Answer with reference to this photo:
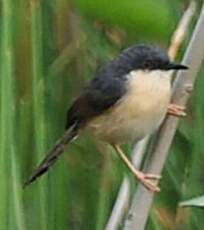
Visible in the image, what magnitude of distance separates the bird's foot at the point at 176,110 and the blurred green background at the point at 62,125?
11 centimetres

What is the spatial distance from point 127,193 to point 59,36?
0.32 meters

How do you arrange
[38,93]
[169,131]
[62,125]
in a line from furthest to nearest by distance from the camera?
[62,125], [38,93], [169,131]

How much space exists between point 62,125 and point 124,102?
0.47 ft

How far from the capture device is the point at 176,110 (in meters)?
1.35

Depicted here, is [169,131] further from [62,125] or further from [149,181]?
[62,125]

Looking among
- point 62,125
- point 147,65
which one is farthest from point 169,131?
point 62,125

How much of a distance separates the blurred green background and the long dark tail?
2 cm

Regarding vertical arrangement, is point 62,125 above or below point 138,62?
below

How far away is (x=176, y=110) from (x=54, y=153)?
247 mm

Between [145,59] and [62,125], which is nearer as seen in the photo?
[145,59]

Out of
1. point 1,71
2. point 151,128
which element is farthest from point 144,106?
point 1,71

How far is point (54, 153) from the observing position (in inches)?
58.2

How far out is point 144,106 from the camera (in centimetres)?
147

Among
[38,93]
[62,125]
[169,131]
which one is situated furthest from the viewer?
[62,125]
